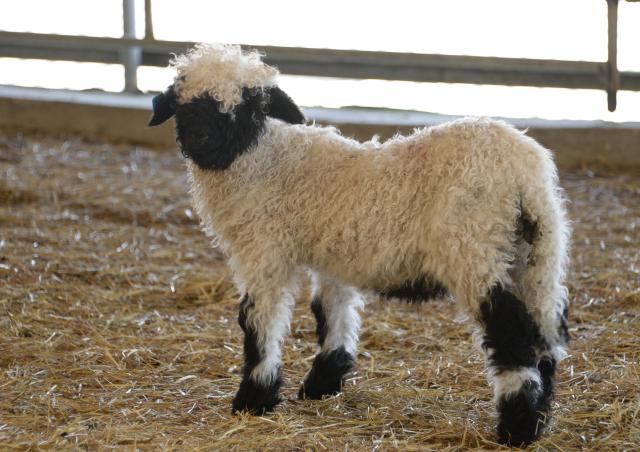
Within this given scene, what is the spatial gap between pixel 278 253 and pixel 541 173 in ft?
4.00

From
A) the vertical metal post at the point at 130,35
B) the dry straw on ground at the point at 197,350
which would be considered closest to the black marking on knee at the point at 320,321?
the dry straw on ground at the point at 197,350

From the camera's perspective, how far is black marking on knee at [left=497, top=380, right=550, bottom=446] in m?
4.04

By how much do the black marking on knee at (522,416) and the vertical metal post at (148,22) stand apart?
25.7 ft

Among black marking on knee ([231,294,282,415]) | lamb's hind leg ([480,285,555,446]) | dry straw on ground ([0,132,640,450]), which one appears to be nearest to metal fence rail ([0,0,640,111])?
dry straw on ground ([0,132,640,450])

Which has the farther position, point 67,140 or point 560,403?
point 67,140

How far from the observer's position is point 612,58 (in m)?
9.56

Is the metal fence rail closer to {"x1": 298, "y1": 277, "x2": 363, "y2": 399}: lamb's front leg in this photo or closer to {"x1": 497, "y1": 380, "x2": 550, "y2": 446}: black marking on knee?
{"x1": 298, "y1": 277, "x2": 363, "y2": 399}: lamb's front leg

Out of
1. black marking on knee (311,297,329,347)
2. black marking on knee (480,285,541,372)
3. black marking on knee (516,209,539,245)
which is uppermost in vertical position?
black marking on knee (516,209,539,245)

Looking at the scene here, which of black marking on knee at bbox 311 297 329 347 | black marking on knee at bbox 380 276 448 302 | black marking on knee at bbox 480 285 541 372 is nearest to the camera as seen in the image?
black marking on knee at bbox 480 285 541 372

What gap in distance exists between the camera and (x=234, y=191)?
4648 millimetres

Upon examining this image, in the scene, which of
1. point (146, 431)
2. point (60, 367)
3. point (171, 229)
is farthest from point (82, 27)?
point (146, 431)

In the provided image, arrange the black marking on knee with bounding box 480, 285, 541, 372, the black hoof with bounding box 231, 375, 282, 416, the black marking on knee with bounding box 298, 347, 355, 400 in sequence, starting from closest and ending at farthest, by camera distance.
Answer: the black marking on knee with bounding box 480, 285, 541, 372, the black hoof with bounding box 231, 375, 282, 416, the black marking on knee with bounding box 298, 347, 355, 400

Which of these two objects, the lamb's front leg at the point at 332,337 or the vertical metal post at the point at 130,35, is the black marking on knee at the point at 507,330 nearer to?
the lamb's front leg at the point at 332,337

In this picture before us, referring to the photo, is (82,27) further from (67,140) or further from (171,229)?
(171,229)
